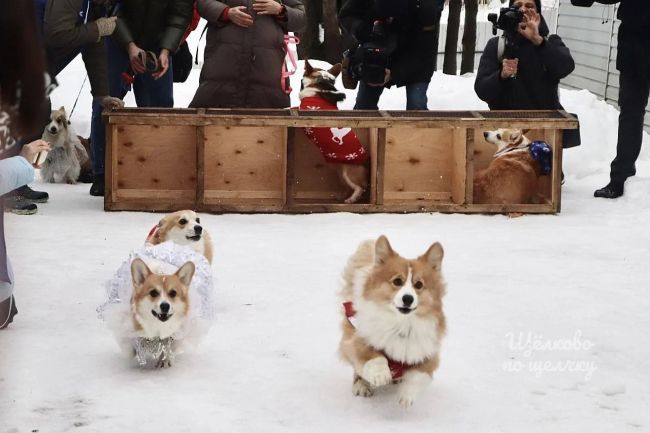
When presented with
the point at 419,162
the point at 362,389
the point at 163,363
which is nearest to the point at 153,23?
the point at 419,162

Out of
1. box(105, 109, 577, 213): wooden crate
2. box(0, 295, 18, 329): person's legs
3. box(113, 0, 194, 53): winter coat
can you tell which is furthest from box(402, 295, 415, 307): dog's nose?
box(113, 0, 194, 53): winter coat

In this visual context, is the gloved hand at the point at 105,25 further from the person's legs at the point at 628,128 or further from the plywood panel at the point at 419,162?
the person's legs at the point at 628,128

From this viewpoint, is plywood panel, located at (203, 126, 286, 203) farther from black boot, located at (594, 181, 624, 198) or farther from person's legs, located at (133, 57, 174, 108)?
black boot, located at (594, 181, 624, 198)

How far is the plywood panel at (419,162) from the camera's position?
8.04m

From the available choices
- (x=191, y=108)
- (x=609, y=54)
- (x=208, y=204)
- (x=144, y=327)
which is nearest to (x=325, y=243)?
(x=208, y=204)

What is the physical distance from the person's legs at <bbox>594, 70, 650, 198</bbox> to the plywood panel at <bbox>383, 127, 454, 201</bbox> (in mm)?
1424

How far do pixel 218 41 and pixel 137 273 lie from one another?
162 inches

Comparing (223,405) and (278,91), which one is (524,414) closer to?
(223,405)

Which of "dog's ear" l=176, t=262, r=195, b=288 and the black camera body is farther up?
the black camera body

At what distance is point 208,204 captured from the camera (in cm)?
779

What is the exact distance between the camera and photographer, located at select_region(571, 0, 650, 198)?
320 inches

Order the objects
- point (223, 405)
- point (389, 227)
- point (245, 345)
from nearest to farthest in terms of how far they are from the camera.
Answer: point (223, 405)
point (245, 345)
point (389, 227)

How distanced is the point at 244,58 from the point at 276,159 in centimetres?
80

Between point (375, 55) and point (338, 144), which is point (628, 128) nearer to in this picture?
point (375, 55)
